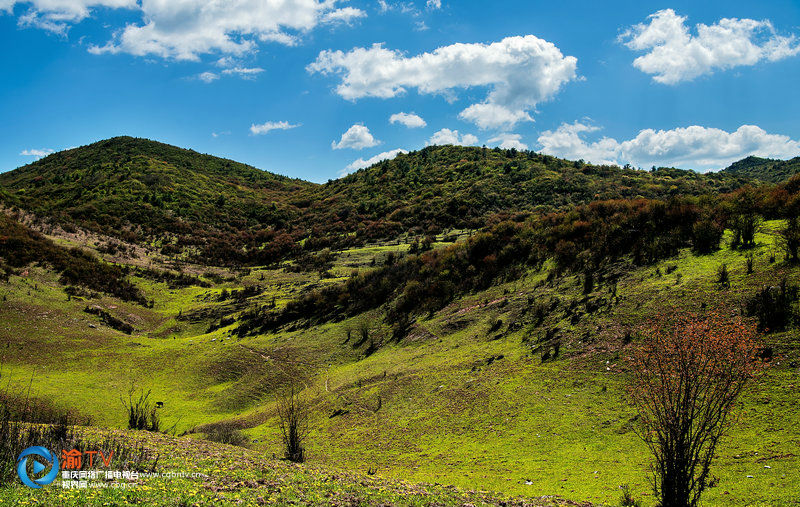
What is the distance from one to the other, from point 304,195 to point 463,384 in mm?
86695

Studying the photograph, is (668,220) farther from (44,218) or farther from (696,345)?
(44,218)

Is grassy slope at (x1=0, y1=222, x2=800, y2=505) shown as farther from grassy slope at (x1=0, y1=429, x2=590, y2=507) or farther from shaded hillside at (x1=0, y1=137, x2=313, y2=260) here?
shaded hillside at (x1=0, y1=137, x2=313, y2=260)

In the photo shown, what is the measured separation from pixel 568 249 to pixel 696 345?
1438cm

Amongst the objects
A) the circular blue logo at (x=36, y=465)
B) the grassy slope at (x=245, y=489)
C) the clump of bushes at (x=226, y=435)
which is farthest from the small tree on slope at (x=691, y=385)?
the clump of bushes at (x=226, y=435)

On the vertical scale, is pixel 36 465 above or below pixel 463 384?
above

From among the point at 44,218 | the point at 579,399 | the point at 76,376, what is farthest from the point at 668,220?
the point at 44,218

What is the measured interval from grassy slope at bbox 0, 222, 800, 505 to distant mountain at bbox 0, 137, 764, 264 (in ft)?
91.8

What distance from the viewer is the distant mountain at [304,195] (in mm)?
52225

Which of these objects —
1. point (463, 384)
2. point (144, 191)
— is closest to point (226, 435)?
point (463, 384)

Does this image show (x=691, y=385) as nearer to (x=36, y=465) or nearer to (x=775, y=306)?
(x=775, y=306)

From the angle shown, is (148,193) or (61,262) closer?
(61,262)

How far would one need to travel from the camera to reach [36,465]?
6.30m

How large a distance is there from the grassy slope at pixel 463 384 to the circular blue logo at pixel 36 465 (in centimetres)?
588

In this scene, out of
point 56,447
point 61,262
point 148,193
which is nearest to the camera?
point 56,447
